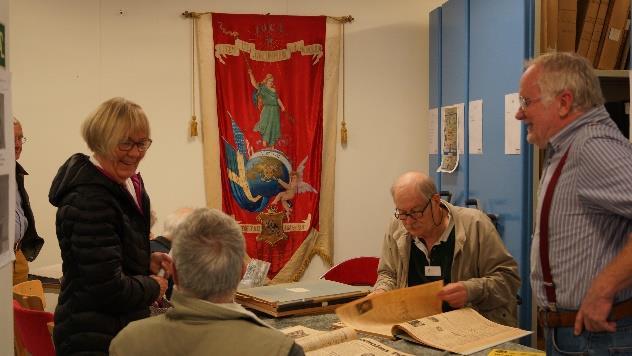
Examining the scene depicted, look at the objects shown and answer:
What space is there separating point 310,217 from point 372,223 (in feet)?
1.66

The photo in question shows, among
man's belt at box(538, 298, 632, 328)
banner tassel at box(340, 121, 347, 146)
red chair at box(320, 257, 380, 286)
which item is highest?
banner tassel at box(340, 121, 347, 146)

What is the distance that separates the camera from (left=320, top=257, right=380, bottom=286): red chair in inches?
151

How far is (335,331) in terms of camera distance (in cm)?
232

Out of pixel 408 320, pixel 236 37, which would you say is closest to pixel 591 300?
pixel 408 320

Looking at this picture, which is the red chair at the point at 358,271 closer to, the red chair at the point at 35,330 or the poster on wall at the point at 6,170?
the red chair at the point at 35,330

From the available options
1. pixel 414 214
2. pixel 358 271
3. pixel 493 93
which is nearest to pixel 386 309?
pixel 414 214

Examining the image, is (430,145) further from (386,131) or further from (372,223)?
(372,223)

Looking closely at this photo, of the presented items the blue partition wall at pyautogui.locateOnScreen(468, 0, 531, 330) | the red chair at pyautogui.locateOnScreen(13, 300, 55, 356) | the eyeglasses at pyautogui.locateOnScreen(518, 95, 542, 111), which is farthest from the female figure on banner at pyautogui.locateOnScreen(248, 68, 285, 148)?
the eyeglasses at pyautogui.locateOnScreen(518, 95, 542, 111)

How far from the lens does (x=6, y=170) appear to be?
1.73 metres

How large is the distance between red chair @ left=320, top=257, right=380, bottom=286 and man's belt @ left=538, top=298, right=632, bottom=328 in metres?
1.85

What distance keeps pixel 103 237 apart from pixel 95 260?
0.24 feet

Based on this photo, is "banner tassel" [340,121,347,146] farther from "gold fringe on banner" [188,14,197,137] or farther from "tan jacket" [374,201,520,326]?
"tan jacket" [374,201,520,326]

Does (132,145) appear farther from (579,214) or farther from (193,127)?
(193,127)

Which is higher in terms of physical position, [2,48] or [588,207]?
[2,48]
